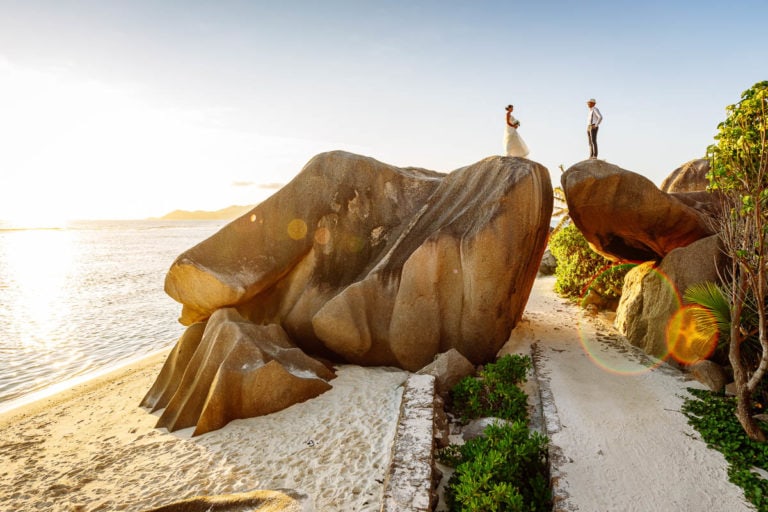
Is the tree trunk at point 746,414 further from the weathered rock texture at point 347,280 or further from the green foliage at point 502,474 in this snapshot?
the weathered rock texture at point 347,280

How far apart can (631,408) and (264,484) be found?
20.6 feet

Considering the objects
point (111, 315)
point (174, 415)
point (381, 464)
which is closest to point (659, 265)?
point (381, 464)

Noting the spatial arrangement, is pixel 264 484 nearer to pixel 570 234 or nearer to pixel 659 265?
pixel 659 265

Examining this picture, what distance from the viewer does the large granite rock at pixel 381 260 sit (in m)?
9.75

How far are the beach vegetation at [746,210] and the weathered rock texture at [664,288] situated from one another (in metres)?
2.07

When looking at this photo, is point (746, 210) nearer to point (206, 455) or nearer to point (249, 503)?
point (249, 503)

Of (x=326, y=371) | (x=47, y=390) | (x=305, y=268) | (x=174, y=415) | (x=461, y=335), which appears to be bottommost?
(x=47, y=390)

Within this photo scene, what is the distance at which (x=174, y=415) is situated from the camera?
27.8 ft

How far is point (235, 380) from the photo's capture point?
26.6 feet

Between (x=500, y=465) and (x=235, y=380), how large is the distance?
5270 millimetres

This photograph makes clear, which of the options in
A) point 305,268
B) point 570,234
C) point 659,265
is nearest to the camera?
point 659,265

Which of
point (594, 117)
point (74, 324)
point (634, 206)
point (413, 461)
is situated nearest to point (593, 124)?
point (594, 117)

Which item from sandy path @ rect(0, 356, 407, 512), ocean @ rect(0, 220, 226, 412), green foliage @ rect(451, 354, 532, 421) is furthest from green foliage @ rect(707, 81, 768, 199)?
ocean @ rect(0, 220, 226, 412)

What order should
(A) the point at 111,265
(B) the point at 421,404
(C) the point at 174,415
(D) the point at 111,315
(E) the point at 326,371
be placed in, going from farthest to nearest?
1. (A) the point at 111,265
2. (D) the point at 111,315
3. (E) the point at 326,371
4. (C) the point at 174,415
5. (B) the point at 421,404
